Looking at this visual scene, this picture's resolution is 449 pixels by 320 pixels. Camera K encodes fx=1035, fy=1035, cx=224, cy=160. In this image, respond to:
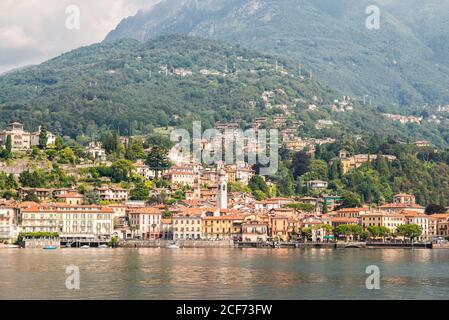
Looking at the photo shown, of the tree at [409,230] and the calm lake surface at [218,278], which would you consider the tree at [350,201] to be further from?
the calm lake surface at [218,278]

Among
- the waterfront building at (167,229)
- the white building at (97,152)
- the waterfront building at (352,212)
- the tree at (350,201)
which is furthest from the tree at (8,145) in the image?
the tree at (350,201)

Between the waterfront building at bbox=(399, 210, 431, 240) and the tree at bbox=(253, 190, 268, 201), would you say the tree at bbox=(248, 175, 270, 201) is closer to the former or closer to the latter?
the tree at bbox=(253, 190, 268, 201)

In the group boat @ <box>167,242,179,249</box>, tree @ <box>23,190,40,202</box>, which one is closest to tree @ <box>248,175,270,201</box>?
boat @ <box>167,242,179,249</box>

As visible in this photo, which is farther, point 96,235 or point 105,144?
point 105,144

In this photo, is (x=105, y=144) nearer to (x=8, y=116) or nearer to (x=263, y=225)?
(x=263, y=225)

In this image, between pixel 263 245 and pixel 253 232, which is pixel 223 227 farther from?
pixel 263 245
